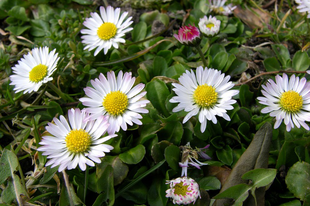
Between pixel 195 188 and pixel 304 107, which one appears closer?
pixel 195 188

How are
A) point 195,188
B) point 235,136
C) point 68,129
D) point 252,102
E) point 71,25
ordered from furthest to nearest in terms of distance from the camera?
point 71,25, point 252,102, point 235,136, point 68,129, point 195,188

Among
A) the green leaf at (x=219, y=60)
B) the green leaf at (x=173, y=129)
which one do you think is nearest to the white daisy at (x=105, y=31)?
the green leaf at (x=219, y=60)

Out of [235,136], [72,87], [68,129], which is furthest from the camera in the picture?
[72,87]

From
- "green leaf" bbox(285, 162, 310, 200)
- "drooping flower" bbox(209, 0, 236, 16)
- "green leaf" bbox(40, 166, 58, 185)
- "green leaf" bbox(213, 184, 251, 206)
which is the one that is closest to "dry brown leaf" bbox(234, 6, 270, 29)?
"drooping flower" bbox(209, 0, 236, 16)

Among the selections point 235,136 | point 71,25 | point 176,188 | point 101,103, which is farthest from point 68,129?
point 71,25

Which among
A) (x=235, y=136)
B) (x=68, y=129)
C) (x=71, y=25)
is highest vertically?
(x=71, y=25)

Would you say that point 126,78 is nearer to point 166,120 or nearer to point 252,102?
point 166,120

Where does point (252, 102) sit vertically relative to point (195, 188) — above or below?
above
